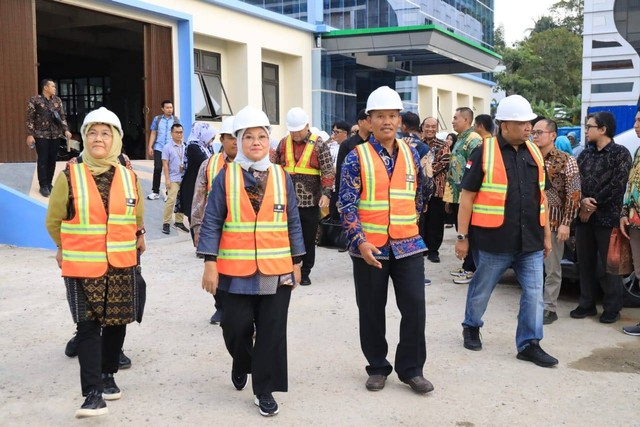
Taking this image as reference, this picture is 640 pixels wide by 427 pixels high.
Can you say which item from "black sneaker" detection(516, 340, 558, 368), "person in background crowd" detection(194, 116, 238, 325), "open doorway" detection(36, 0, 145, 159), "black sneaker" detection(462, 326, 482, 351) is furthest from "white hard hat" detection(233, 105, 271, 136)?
"open doorway" detection(36, 0, 145, 159)

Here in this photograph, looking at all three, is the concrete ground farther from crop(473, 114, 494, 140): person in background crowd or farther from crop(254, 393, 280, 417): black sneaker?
crop(473, 114, 494, 140): person in background crowd

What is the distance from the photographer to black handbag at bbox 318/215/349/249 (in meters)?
10.2

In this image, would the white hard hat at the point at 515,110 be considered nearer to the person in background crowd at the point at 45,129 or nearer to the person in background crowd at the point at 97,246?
the person in background crowd at the point at 97,246

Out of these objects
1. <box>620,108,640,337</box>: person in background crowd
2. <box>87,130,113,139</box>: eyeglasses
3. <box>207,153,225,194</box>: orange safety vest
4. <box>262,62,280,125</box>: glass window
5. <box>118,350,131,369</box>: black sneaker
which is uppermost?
<box>262,62,280,125</box>: glass window

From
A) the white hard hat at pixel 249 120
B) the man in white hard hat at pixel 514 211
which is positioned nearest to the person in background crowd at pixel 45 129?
the white hard hat at pixel 249 120

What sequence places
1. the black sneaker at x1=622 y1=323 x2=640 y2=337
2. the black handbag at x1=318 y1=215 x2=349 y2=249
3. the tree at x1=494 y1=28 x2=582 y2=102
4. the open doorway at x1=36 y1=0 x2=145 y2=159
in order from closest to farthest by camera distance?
the black sneaker at x1=622 y1=323 x2=640 y2=337 → the black handbag at x1=318 y1=215 x2=349 y2=249 → the open doorway at x1=36 y1=0 x2=145 y2=159 → the tree at x1=494 y1=28 x2=582 y2=102

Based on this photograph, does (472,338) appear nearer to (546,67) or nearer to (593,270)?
(593,270)

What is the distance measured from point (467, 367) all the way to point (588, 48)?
26.9 ft

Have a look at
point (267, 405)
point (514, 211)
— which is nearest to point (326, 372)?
point (267, 405)

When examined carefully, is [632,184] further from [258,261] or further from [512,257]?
[258,261]

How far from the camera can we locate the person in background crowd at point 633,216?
555cm

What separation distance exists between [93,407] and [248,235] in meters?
1.32

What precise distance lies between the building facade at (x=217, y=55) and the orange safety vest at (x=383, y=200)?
1042 centimetres

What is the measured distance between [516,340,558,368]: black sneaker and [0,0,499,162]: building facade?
10.9 meters
